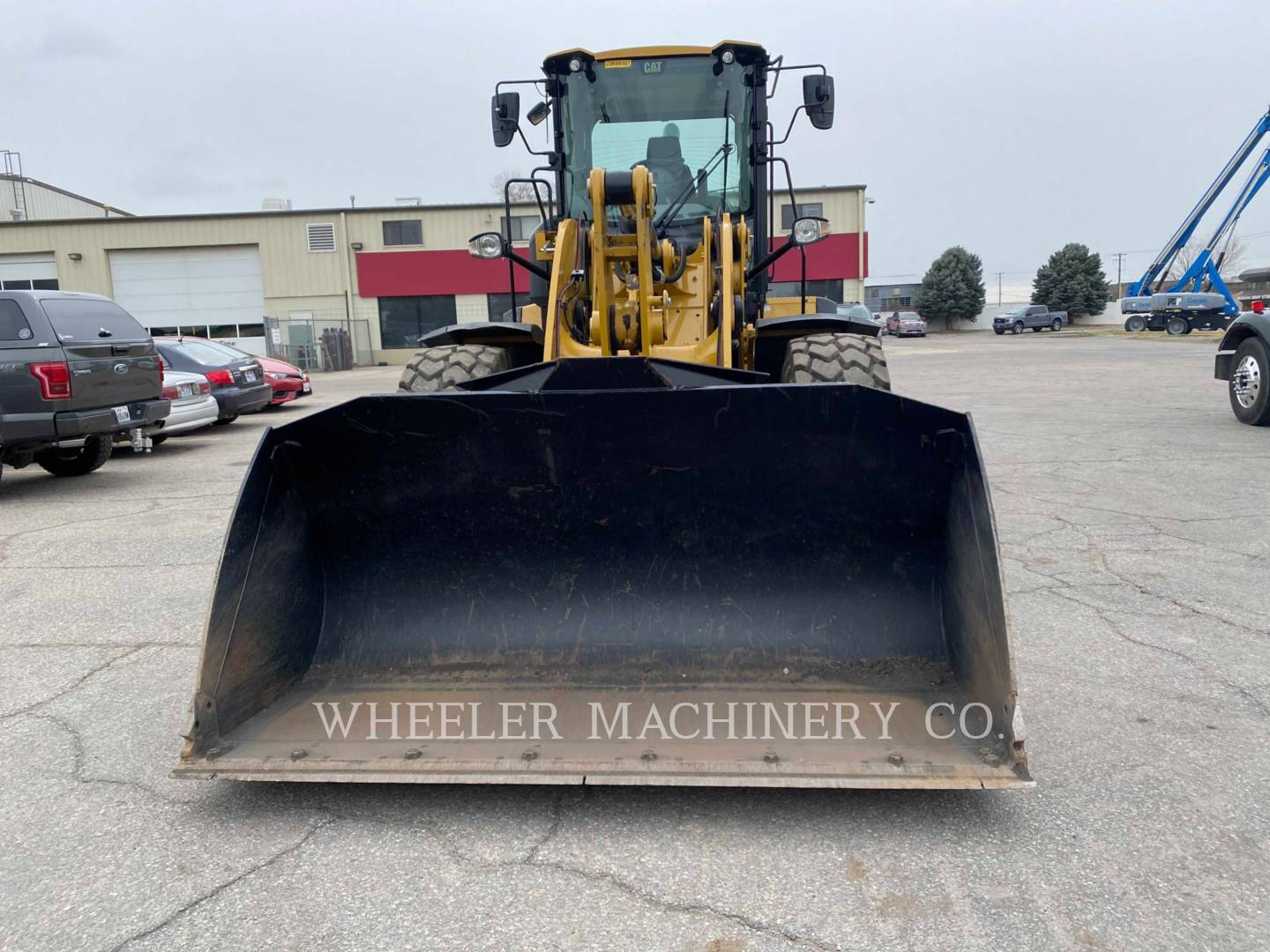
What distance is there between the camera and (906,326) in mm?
54062

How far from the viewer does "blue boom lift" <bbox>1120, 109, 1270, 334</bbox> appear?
3934cm

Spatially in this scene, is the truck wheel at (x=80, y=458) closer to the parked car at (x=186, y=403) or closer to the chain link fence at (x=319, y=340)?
the parked car at (x=186, y=403)

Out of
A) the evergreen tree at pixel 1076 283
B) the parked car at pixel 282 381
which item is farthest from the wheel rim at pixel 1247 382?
the evergreen tree at pixel 1076 283

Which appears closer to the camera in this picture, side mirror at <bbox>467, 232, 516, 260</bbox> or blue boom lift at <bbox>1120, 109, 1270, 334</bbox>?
side mirror at <bbox>467, 232, 516, 260</bbox>

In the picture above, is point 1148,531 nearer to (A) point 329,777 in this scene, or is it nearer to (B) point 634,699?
(B) point 634,699

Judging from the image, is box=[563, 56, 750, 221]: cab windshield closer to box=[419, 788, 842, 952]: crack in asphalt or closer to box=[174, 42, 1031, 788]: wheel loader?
box=[174, 42, 1031, 788]: wheel loader

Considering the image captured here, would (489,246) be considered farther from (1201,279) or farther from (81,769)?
(1201,279)

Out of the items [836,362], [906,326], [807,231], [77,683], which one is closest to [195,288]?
[906,326]

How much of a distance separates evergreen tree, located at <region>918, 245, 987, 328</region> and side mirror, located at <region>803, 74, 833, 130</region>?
59.6 meters

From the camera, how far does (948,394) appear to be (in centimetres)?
1664

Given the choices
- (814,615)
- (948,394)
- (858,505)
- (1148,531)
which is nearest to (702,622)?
(814,615)

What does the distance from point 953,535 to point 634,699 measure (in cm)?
124

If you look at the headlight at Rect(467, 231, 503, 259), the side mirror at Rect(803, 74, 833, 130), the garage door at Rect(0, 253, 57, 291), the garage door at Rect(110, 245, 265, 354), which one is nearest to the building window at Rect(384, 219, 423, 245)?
the garage door at Rect(110, 245, 265, 354)

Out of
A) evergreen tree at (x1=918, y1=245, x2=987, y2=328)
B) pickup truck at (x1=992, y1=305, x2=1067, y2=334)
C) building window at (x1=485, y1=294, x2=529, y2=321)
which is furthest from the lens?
evergreen tree at (x1=918, y1=245, x2=987, y2=328)
